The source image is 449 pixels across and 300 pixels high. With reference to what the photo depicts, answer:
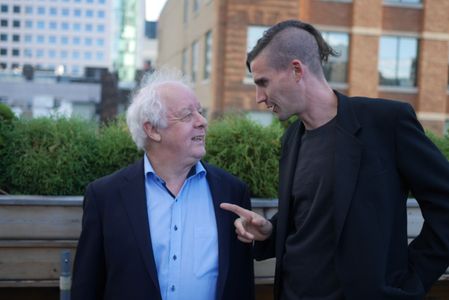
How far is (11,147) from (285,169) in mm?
1859

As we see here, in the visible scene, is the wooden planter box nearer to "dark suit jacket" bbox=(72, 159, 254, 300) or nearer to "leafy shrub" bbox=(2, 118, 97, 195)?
"leafy shrub" bbox=(2, 118, 97, 195)

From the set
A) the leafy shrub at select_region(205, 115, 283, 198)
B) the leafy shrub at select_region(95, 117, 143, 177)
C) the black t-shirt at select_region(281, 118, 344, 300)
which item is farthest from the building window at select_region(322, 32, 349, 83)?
the black t-shirt at select_region(281, 118, 344, 300)

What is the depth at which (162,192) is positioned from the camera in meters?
2.46

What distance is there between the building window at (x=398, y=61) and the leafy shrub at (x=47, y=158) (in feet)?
66.0

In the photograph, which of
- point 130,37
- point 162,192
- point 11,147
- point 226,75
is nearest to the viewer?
point 162,192

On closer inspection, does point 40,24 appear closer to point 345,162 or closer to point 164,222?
point 164,222

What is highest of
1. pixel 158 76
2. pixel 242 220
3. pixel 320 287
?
pixel 158 76

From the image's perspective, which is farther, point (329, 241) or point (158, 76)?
point (158, 76)

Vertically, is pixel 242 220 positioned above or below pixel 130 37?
below

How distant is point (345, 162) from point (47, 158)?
1976mm

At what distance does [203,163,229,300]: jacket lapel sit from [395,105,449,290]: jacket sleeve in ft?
2.70

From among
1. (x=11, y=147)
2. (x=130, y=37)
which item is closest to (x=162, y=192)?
(x=11, y=147)

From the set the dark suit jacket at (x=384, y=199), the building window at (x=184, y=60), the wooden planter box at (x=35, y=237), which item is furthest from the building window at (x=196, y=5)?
the dark suit jacket at (x=384, y=199)

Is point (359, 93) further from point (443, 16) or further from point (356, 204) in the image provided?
point (356, 204)
